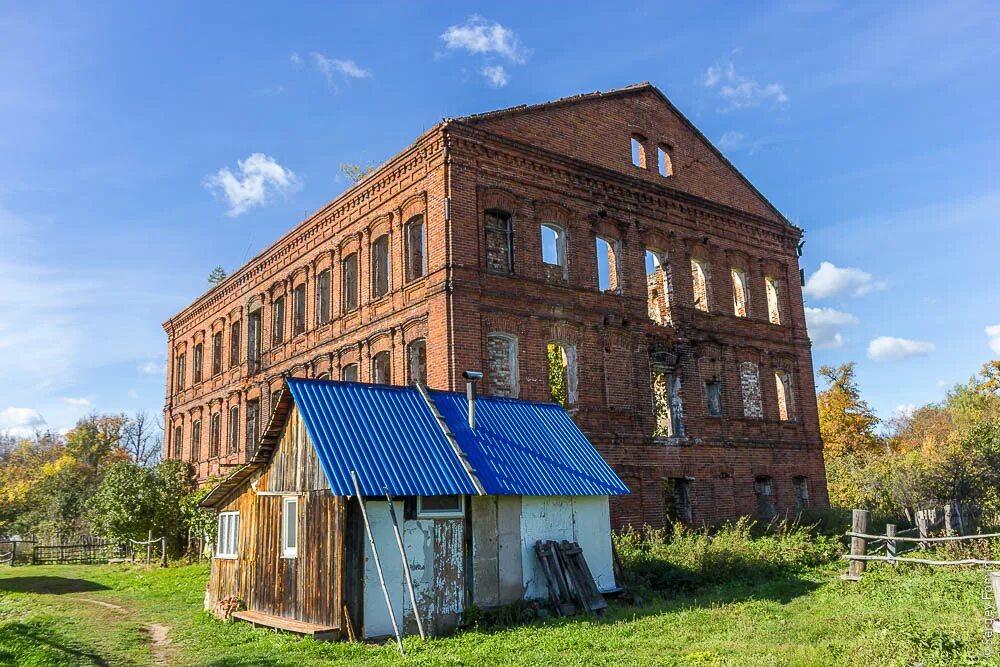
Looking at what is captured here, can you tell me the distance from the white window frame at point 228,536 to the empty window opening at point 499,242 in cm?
841

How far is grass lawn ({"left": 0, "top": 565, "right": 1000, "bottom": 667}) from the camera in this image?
9.48 metres

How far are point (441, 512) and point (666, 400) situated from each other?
37.9 feet

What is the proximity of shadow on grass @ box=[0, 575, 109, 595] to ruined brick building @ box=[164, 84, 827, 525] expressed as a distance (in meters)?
6.76

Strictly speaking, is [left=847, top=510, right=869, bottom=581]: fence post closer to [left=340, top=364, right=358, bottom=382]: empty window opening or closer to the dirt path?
the dirt path

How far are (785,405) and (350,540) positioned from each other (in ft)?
58.4

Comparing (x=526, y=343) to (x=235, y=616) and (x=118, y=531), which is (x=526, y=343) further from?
(x=118, y=531)

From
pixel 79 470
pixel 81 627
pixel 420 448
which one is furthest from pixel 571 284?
pixel 79 470

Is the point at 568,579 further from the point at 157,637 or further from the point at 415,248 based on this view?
the point at 415,248

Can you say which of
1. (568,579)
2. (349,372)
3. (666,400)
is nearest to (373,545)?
(568,579)

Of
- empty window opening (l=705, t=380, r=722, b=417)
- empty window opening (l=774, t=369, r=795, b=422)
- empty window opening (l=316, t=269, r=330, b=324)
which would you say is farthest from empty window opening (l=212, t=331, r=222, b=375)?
empty window opening (l=774, t=369, r=795, b=422)

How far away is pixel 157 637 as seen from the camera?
1299 cm

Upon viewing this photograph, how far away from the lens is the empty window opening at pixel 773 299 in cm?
2633

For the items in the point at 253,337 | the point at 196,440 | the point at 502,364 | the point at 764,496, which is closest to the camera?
the point at 502,364

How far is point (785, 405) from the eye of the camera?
25.6 metres
